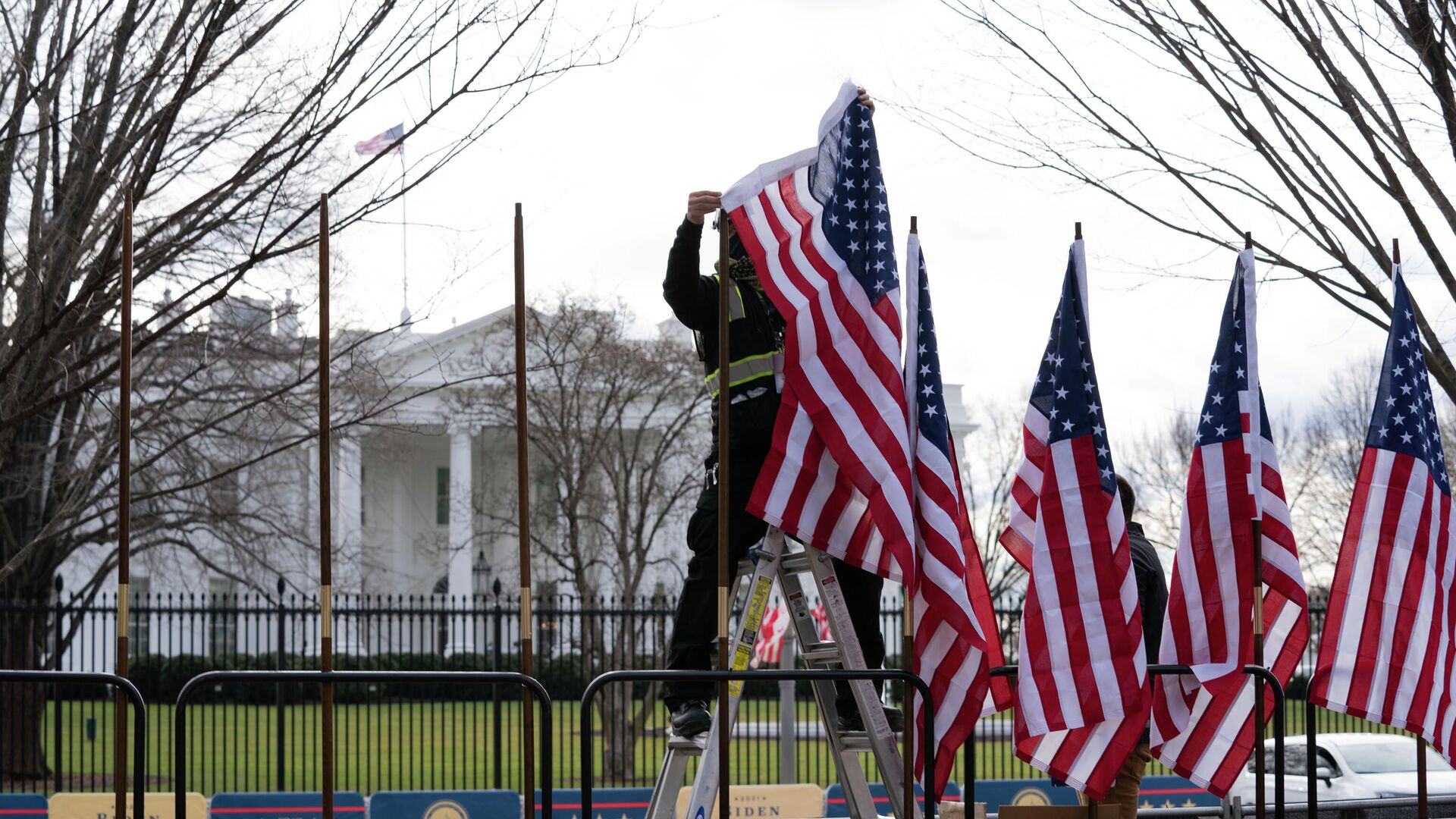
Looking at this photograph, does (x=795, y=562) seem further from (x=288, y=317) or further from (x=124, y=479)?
(x=288, y=317)

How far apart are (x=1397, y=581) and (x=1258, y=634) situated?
86 centimetres

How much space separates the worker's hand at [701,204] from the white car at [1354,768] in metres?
11.3

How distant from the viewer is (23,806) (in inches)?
423

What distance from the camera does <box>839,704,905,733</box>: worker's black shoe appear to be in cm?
491

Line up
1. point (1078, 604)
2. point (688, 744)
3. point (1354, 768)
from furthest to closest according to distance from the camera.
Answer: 1. point (1354, 768)
2. point (1078, 604)
3. point (688, 744)

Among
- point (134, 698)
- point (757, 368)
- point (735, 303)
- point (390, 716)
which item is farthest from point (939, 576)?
point (390, 716)

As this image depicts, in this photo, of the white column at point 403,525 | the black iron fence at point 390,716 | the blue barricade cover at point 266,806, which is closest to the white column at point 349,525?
the black iron fence at point 390,716

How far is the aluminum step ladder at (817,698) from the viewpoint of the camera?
179 inches

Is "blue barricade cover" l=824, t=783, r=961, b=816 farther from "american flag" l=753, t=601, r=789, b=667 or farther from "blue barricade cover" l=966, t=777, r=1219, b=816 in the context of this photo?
"american flag" l=753, t=601, r=789, b=667

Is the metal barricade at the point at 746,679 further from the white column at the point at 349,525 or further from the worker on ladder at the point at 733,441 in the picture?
the white column at the point at 349,525

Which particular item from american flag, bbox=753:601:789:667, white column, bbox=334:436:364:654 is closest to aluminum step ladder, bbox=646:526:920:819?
american flag, bbox=753:601:789:667

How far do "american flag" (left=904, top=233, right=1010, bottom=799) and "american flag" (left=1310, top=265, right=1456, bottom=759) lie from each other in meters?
1.76

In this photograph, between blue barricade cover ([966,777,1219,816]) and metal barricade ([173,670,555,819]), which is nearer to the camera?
metal barricade ([173,670,555,819])

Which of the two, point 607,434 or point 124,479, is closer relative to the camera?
point 124,479
